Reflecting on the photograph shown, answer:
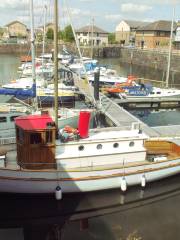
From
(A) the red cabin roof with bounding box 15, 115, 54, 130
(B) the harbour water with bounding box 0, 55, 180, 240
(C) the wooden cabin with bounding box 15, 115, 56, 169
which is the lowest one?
(B) the harbour water with bounding box 0, 55, 180, 240

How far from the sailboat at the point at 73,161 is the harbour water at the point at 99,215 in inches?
18.4

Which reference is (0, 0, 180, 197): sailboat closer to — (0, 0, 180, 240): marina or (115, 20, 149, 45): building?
(0, 0, 180, 240): marina

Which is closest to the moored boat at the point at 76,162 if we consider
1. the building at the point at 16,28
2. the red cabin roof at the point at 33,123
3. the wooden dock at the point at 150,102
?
the red cabin roof at the point at 33,123

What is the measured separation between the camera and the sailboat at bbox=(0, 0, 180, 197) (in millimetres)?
13500

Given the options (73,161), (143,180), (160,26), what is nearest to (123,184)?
(143,180)

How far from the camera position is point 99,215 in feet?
43.4

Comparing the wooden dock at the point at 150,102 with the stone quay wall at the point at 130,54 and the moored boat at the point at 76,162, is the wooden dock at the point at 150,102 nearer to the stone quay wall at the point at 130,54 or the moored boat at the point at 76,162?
the moored boat at the point at 76,162

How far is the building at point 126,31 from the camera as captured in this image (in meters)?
115

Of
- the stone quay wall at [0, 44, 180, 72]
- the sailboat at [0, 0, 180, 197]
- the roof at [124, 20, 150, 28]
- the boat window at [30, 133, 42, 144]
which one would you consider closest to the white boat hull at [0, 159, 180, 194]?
the sailboat at [0, 0, 180, 197]

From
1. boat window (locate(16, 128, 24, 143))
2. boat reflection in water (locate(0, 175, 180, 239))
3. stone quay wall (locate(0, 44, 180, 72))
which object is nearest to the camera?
boat reflection in water (locate(0, 175, 180, 239))

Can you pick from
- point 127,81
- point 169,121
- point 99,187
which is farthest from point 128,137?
point 127,81

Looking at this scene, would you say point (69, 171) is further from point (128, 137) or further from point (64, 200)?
point (128, 137)

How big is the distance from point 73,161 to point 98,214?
2639 mm

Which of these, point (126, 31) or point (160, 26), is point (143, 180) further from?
point (126, 31)
